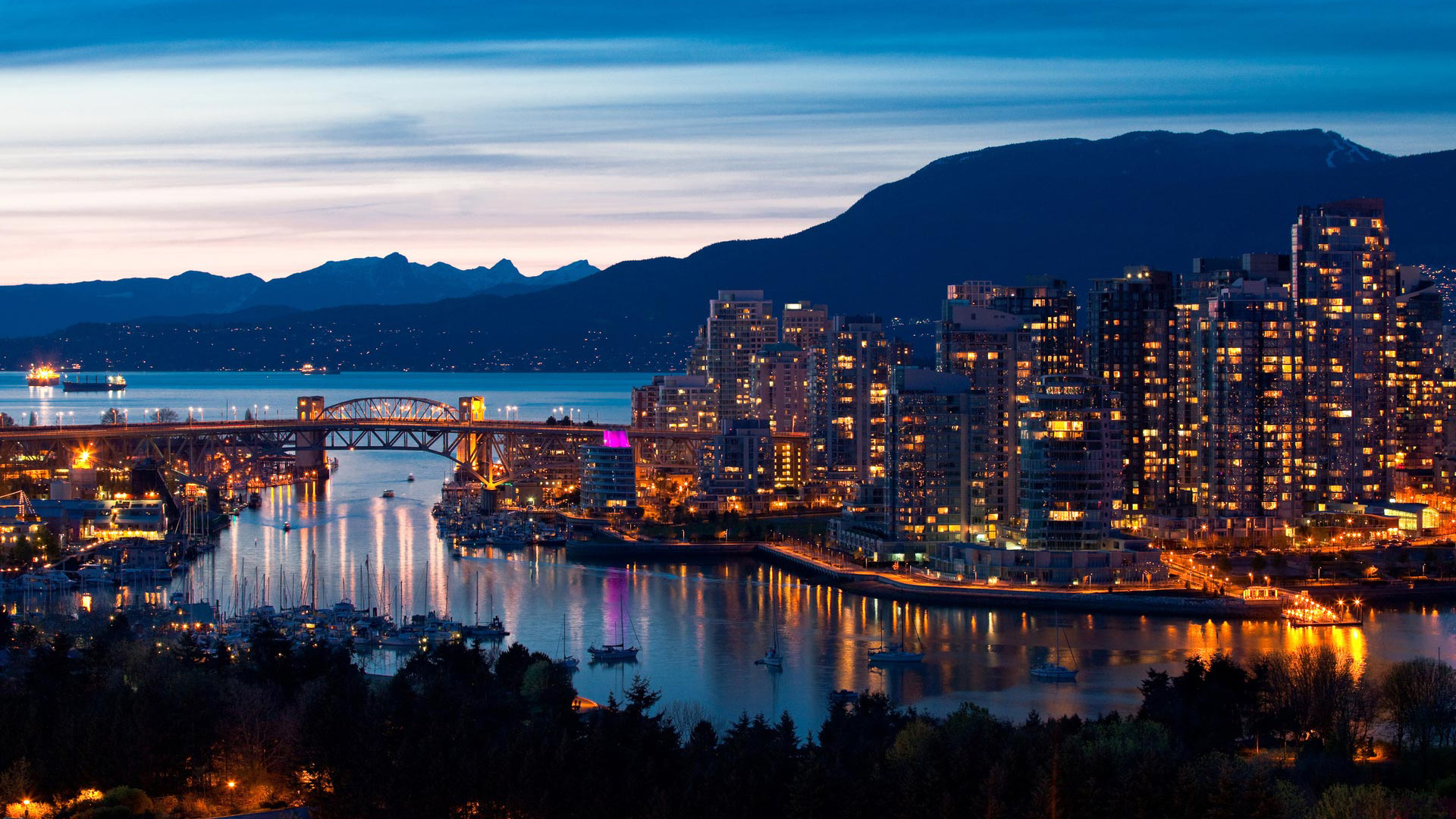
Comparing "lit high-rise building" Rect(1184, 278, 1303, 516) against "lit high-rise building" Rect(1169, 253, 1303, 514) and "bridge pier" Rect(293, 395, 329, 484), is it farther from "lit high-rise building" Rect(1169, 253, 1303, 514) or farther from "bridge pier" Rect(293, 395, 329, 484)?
"bridge pier" Rect(293, 395, 329, 484)

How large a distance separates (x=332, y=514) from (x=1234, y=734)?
1193 inches

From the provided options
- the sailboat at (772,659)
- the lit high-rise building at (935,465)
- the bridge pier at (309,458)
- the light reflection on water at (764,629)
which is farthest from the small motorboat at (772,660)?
the bridge pier at (309,458)

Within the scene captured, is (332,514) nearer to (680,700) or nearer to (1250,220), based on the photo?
(680,700)

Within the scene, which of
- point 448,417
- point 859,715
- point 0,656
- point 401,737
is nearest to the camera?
point 401,737

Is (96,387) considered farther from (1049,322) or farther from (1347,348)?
(1347,348)

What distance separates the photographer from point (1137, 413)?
41344 mm

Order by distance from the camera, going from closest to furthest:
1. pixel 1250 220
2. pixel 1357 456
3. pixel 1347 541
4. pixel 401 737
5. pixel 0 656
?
pixel 401 737, pixel 0 656, pixel 1347 541, pixel 1357 456, pixel 1250 220

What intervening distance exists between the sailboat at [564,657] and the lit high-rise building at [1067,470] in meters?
8.70

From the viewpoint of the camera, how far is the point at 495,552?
38250 millimetres

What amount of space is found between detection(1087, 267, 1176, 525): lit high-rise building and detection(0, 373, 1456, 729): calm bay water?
9.35m

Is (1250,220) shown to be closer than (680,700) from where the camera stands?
No

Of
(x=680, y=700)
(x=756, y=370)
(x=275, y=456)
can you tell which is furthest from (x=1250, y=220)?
(x=680, y=700)

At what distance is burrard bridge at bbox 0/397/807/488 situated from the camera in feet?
155

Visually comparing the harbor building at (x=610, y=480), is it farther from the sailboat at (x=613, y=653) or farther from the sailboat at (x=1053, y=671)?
the sailboat at (x=1053, y=671)
